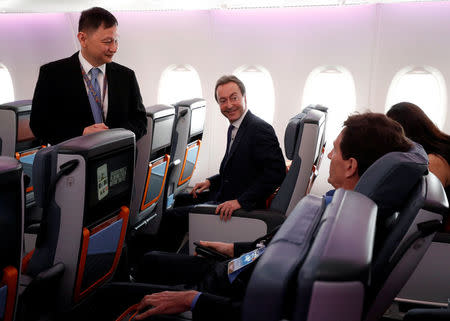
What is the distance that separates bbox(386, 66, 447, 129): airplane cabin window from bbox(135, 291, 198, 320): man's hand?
4.51 metres

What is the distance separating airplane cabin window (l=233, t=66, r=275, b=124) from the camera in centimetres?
645

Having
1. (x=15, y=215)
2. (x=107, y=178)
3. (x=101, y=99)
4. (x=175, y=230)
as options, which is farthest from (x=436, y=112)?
(x=15, y=215)

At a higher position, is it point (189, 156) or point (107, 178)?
point (107, 178)

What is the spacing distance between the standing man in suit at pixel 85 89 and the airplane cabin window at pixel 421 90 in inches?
141

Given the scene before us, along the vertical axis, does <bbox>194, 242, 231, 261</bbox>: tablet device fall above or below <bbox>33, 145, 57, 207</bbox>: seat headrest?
below

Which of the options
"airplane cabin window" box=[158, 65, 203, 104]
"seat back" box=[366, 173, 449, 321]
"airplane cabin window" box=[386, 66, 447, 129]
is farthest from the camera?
"airplane cabin window" box=[158, 65, 203, 104]

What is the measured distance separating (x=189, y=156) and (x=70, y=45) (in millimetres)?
3910

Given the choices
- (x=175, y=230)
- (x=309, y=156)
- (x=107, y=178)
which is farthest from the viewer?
(x=175, y=230)

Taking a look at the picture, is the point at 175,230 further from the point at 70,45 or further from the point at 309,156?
the point at 70,45

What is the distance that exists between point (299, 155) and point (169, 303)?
154 centimetres

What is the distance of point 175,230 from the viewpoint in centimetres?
425

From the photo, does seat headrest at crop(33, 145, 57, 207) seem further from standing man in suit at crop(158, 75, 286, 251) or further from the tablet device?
standing man in suit at crop(158, 75, 286, 251)

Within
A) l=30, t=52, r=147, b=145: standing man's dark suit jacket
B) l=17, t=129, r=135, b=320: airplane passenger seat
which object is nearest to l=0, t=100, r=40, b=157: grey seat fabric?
l=30, t=52, r=147, b=145: standing man's dark suit jacket

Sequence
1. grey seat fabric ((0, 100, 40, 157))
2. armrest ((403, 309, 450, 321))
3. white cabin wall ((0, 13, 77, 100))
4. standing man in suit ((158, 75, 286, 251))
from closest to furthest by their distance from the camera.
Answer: armrest ((403, 309, 450, 321)) < standing man in suit ((158, 75, 286, 251)) < grey seat fabric ((0, 100, 40, 157)) < white cabin wall ((0, 13, 77, 100))
